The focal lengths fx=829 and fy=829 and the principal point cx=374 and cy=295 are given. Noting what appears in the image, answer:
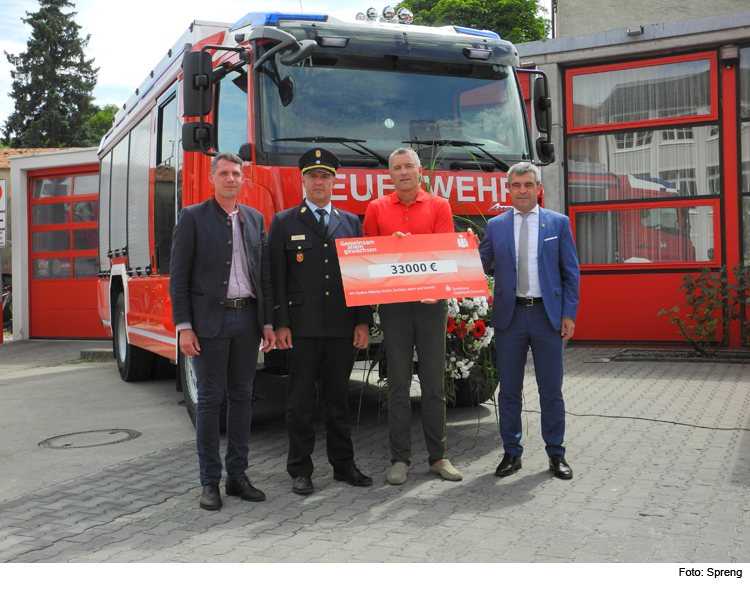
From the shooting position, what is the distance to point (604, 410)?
24.7ft

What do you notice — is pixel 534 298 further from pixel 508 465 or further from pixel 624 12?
pixel 624 12

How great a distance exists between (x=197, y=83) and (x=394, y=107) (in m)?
1.51

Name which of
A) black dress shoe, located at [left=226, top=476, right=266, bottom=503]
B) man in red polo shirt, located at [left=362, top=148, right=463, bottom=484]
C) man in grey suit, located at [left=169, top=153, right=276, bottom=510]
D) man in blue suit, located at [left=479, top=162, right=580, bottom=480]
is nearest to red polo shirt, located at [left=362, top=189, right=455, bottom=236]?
man in red polo shirt, located at [left=362, top=148, right=463, bottom=484]

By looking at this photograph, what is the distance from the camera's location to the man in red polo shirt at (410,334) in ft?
17.1

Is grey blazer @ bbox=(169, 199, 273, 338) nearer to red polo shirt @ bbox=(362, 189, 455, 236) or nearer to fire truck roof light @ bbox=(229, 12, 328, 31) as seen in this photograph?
red polo shirt @ bbox=(362, 189, 455, 236)

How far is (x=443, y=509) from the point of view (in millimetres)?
4551

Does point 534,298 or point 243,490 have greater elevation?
point 534,298

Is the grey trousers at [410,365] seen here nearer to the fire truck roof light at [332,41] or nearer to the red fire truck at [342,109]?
the red fire truck at [342,109]

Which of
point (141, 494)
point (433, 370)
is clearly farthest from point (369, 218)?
point (141, 494)

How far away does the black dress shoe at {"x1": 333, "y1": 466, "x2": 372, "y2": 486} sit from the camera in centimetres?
510

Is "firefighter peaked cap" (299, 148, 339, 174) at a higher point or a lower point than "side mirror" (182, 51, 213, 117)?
lower

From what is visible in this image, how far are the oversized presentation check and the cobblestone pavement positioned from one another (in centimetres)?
118

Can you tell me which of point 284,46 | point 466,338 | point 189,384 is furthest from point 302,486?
point 284,46

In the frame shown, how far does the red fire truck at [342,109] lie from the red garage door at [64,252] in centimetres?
1051
